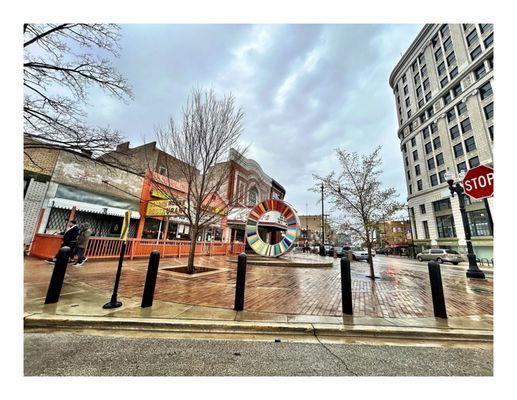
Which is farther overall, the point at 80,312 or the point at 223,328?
the point at 80,312

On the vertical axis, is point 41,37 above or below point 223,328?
above

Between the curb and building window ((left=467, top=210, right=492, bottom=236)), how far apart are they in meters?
36.7

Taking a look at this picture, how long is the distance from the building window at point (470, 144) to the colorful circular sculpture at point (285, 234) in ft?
117

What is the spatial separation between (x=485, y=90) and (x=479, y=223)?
18.9 meters

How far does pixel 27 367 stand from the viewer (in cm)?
235

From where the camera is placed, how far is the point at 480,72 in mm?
30953

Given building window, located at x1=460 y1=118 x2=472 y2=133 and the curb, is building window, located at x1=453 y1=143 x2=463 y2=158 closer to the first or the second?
building window, located at x1=460 y1=118 x2=472 y2=133

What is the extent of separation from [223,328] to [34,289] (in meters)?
4.85

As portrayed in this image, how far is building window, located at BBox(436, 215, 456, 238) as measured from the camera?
33.6 meters

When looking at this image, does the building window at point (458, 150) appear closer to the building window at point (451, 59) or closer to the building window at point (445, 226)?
the building window at point (445, 226)

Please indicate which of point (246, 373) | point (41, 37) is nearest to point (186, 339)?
point (246, 373)

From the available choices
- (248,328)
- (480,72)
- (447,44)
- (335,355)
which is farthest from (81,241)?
(447,44)

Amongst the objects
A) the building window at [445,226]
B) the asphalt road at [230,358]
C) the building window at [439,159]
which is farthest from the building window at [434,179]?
the asphalt road at [230,358]
